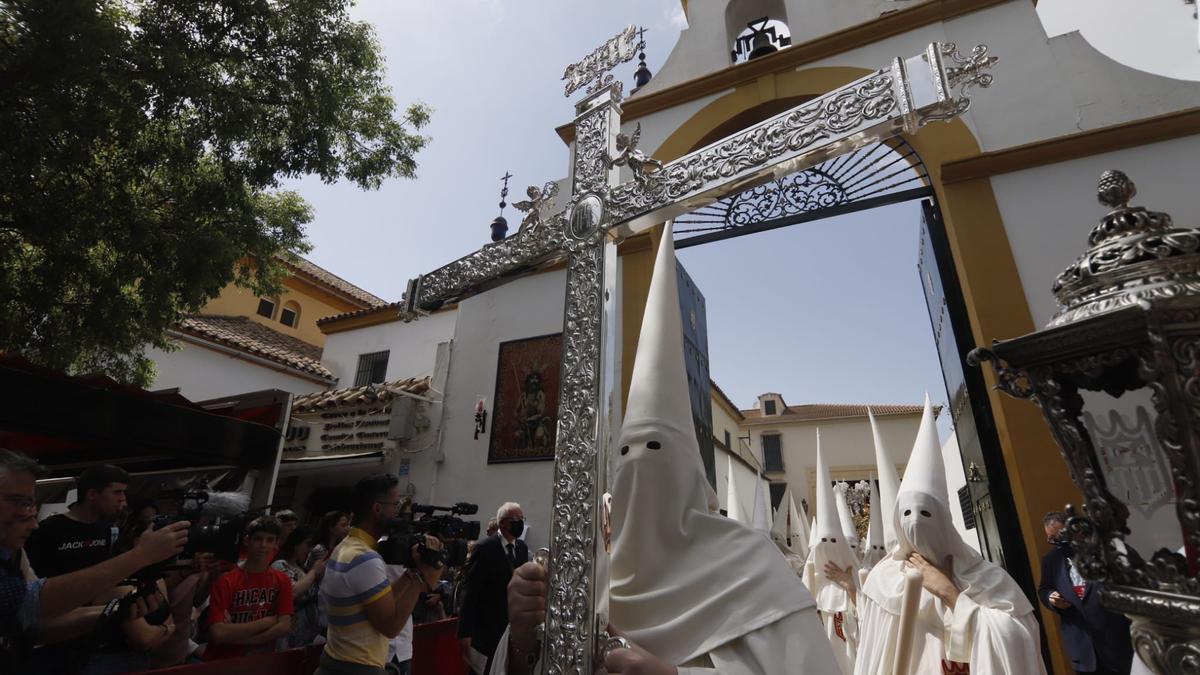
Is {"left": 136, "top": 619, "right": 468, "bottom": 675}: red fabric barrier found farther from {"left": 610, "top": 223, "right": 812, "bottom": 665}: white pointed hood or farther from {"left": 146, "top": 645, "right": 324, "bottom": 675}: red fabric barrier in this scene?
{"left": 610, "top": 223, "right": 812, "bottom": 665}: white pointed hood

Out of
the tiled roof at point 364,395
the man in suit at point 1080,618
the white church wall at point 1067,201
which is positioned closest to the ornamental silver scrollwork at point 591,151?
the man in suit at point 1080,618

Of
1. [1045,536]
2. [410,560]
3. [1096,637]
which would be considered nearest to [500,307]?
[410,560]

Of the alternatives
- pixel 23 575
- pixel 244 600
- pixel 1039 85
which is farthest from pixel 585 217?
pixel 1039 85

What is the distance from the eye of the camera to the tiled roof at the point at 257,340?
1101 centimetres

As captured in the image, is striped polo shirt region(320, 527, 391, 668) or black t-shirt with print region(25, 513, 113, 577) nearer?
striped polo shirt region(320, 527, 391, 668)

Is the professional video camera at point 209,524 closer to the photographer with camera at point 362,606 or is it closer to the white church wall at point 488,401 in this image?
the photographer with camera at point 362,606

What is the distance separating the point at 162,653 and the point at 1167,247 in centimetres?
456

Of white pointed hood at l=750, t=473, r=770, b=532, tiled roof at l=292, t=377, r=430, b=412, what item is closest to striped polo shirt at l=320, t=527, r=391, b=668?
tiled roof at l=292, t=377, r=430, b=412

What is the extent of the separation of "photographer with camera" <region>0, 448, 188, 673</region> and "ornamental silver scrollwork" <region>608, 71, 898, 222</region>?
224 cm

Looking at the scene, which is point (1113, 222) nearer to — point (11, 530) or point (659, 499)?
point (659, 499)

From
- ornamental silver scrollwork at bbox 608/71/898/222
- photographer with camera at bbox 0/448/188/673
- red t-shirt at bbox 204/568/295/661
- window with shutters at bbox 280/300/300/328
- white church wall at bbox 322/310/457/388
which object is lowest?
red t-shirt at bbox 204/568/295/661

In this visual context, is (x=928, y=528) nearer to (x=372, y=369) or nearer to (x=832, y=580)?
(x=832, y=580)

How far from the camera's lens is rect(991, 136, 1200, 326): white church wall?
13.0 ft

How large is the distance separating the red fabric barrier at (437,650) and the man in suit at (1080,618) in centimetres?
384
